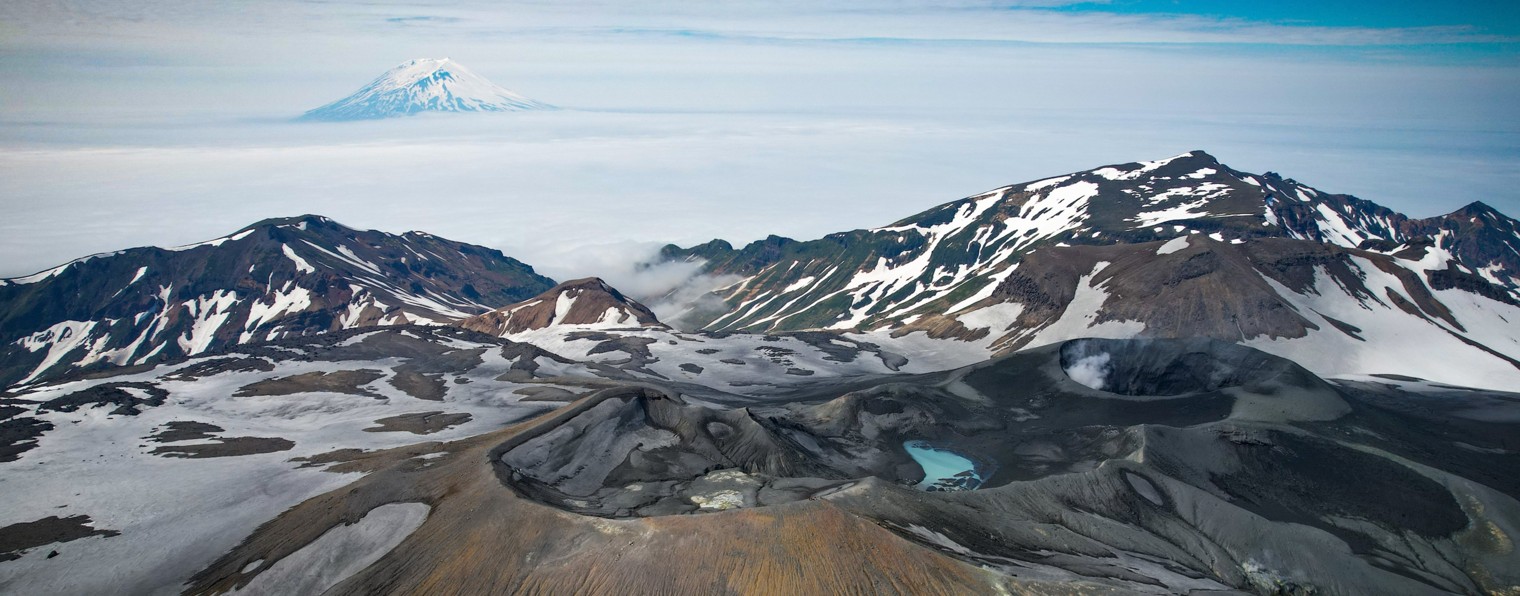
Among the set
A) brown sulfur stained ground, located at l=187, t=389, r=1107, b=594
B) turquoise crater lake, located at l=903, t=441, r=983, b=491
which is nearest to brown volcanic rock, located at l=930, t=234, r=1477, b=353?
turquoise crater lake, located at l=903, t=441, r=983, b=491

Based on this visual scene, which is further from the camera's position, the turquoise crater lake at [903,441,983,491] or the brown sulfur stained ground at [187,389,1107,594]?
the turquoise crater lake at [903,441,983,491]

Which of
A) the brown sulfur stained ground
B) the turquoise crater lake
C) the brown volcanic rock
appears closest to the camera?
the brown sulfur stained ground

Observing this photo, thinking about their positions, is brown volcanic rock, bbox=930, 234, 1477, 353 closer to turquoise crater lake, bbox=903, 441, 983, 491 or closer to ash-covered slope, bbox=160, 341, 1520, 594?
ash-covered slope, bbox=160, 341, 1520, 594

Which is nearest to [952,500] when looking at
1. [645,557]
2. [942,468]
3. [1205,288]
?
[942,468]

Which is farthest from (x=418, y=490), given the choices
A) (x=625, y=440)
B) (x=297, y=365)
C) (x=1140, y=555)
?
(x=297, y=365)

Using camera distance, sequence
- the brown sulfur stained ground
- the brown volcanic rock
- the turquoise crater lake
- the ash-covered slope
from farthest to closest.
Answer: the brown volcanic rock < the turquoise crater lake < the ash-covered slope < the brown sulfur stained ground

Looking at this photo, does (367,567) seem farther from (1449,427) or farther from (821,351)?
(821,351)

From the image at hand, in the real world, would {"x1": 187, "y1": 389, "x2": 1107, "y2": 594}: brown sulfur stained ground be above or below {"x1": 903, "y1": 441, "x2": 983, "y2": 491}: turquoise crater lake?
above

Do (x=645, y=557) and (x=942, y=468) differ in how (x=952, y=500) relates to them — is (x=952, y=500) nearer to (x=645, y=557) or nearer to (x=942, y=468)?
(x=942, y=468)
